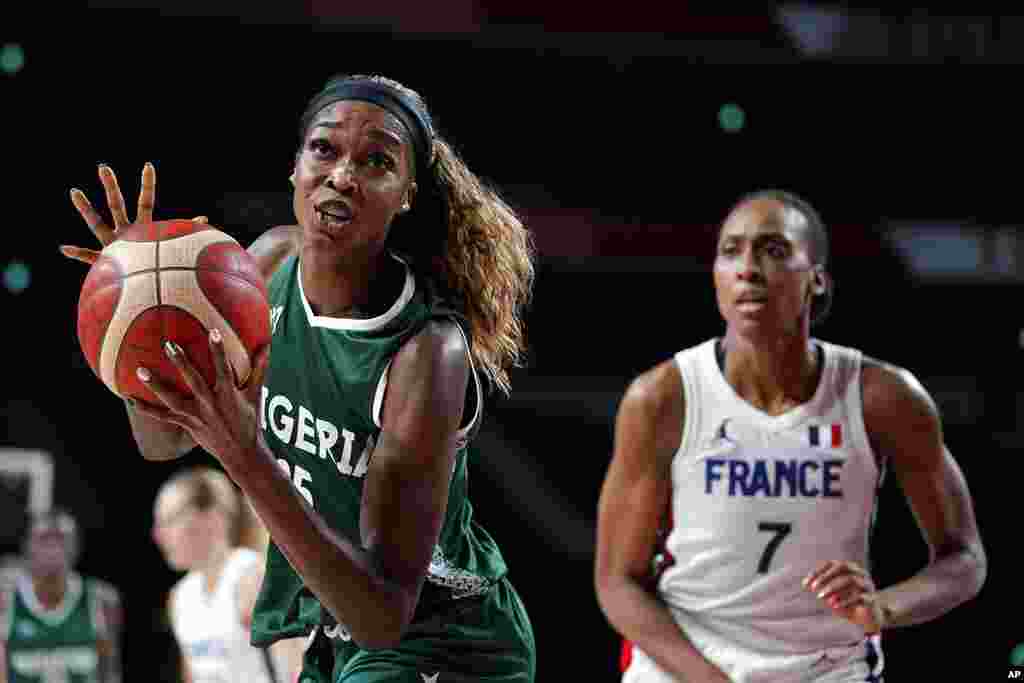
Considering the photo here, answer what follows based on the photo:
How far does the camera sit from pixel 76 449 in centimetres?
982

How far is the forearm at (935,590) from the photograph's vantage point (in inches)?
141

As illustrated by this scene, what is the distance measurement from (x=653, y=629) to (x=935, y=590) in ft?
2.22

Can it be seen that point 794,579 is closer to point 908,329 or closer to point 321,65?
point 321,65

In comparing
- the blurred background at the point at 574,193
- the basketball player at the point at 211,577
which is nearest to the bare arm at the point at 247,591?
the basketball player at the point at 211,577

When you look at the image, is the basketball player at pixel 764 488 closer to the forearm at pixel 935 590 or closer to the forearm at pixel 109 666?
the forearm at pixel 935 590

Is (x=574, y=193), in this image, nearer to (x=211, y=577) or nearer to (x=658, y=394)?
(x=211, y=577)

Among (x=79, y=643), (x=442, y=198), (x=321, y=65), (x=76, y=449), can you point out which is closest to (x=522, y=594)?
(x=79, y=643)

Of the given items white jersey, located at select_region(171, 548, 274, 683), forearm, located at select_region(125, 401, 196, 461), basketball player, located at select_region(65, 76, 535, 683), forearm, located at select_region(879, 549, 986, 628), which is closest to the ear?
basketball player, located at select_region(65, 76, 535, 683)

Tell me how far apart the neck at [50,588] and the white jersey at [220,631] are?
295 centimetres

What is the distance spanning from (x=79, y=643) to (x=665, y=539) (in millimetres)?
5532

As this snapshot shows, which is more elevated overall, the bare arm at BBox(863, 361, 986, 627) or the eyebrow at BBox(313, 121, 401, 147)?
the eyebrow at BBox(313, 121, 401, 147)

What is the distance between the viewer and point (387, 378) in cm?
259

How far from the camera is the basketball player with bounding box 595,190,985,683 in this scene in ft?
12.5

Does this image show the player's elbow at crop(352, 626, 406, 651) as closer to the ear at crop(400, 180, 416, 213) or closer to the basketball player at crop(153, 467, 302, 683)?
the ear at crop(400, 180, 416, 213)
